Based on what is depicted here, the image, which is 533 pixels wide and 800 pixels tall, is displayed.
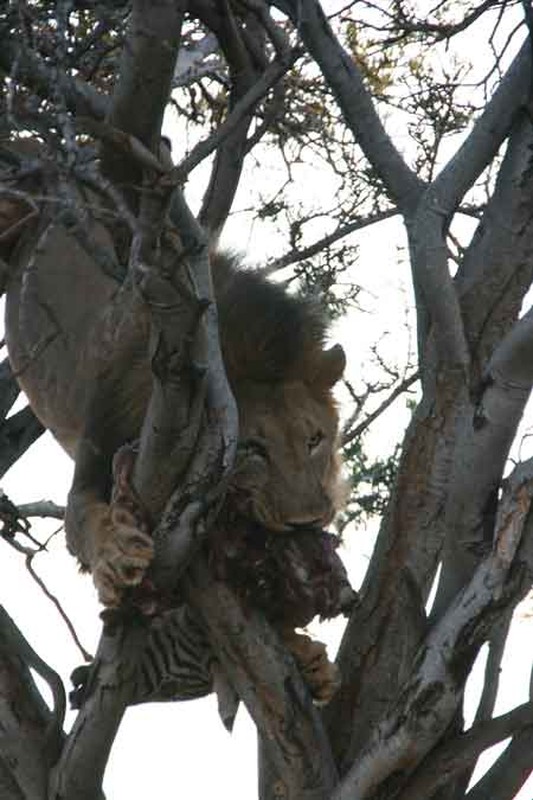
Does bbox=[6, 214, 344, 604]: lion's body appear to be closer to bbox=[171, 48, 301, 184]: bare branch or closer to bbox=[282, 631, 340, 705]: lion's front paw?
bbox=[282, 631, 340, 705]: lion's front paw

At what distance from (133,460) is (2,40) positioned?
916 millimetres

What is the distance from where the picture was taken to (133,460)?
3848 millimetres

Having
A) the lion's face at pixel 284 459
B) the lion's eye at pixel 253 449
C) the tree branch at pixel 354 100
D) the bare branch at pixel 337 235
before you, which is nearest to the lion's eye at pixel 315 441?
the lion's face at pixel 284 459

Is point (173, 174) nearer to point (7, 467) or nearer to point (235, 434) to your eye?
point (235, 434)

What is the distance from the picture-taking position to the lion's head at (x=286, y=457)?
167 inches

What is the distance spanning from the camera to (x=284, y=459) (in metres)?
4.38

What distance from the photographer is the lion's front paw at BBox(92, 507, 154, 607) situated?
150 inches

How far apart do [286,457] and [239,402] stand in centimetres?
23

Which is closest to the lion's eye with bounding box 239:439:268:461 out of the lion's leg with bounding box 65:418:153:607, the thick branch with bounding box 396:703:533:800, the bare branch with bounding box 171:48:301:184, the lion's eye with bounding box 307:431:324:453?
the lion's eye with bounding box 307:431:324:453

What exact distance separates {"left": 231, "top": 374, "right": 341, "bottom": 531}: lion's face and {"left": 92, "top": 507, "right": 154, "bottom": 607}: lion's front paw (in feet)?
1.28

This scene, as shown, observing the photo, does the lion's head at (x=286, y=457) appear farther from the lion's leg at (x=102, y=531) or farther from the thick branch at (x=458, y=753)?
the thick branch at (x=458, y=753)

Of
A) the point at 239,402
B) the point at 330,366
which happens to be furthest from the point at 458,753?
the point at 330,366

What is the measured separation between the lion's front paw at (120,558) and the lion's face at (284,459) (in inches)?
15.4

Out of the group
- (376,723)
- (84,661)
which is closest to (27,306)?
(84,661)
